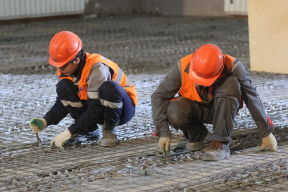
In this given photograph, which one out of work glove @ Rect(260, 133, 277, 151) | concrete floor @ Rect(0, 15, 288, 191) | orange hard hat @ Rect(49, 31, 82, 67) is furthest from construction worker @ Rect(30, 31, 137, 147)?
work glove @ Rect(260, 133, 277, 151)

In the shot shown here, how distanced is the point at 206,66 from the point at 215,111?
0.29 meters

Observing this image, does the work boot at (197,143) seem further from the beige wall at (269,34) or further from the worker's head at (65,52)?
the beige wall at (269,34)

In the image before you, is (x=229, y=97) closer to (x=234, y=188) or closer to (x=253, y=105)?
(x=253, y=105)

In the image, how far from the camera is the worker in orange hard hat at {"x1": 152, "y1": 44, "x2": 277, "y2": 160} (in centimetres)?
224

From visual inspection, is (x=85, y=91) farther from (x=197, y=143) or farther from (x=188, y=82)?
(x=197, y=143)

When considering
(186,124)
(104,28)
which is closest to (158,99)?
(186,124)

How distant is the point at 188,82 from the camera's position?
93.1 inches

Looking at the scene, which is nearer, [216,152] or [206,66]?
[206,66]

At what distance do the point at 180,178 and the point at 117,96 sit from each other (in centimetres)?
68

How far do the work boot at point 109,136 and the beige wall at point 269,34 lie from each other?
254 centimetres

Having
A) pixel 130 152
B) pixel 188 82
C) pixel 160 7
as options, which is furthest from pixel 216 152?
pixel 160 7

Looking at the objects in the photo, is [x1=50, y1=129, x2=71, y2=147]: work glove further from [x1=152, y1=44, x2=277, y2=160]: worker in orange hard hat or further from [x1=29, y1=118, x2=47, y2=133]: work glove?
[x1=152, y1=44, x2=277, y2=160]: worker in orange hard hat

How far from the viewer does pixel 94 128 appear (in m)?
2.81

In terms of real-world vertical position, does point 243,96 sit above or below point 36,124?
above
